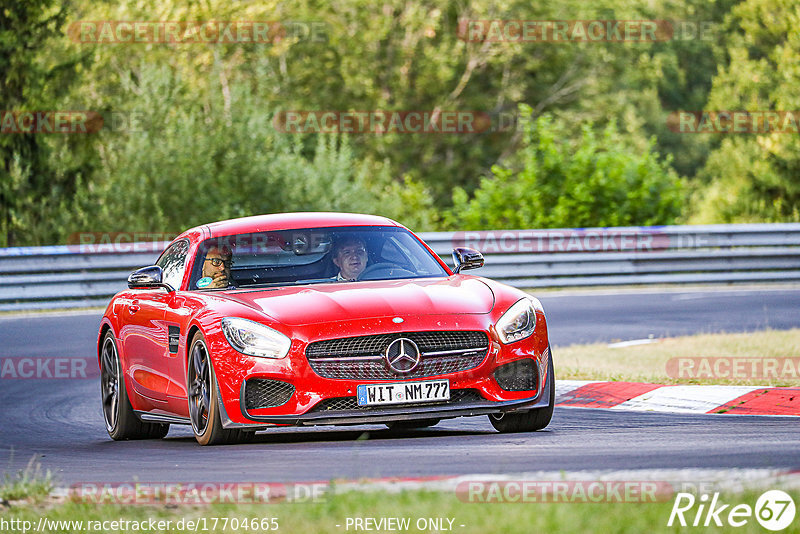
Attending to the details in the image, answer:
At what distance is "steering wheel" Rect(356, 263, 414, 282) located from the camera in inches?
366

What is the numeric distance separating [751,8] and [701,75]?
74.3ft

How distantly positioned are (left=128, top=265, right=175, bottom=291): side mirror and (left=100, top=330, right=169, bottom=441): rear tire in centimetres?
94

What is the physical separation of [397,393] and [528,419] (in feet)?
3.68

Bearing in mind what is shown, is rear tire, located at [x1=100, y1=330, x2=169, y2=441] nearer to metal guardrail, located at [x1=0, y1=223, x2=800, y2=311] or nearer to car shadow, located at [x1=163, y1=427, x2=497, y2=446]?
car shadow, located at [x1=163, y1=427, x2=497, y2=446]

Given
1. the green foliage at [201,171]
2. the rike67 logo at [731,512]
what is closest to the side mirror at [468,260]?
the rike67 logo at [731,512]

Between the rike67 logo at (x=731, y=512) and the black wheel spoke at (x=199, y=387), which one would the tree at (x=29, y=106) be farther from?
the rike67 logo at (x=731, y=512)

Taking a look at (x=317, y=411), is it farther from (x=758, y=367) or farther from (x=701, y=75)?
(x=701, y=75)

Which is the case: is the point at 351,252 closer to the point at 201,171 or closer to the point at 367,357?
the point at 367,357

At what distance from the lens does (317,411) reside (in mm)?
8086

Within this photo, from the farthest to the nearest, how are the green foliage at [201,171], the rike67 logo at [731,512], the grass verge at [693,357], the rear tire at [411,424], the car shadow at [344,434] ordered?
the green foliage at [201,171]
the grass verge at [693,357]
the rear tire at [411,424]
the car shadow at [344,434]
the rike67 logo at [731,512]

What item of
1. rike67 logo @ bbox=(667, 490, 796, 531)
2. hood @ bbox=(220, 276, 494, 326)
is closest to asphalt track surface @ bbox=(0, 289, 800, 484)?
hood @ bbox=(220, 276, 494, 326)

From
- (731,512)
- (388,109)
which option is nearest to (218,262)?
(731,512)

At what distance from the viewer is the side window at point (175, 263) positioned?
9763 mm

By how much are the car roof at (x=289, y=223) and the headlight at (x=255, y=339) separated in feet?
4.92
